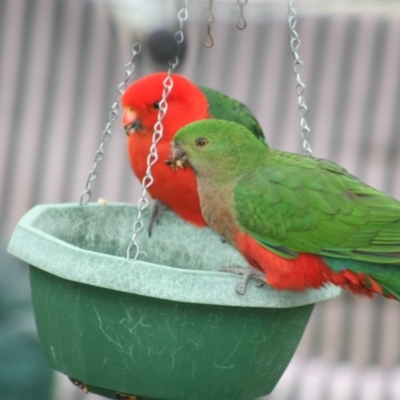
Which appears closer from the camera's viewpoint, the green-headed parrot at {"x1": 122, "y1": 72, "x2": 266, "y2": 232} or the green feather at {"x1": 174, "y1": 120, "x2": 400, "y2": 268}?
the green feather at {"x1": 174, "y1": 120, "x2": 400, "y2": 268}

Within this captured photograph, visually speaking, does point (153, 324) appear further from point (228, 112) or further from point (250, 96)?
point (250, 96)

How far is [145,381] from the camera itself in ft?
6.81

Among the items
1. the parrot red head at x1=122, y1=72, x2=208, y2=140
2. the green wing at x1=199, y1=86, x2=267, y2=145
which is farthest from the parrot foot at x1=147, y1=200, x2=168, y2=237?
the green wing at x1=199, y1=86, x2=267, y2=145

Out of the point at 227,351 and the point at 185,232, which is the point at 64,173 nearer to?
the point at 185,232

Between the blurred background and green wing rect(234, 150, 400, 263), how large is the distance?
223cm

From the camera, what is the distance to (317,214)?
92.0 inches

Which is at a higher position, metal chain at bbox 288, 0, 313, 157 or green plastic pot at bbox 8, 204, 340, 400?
metal chain at bbox 288, 0, 313, 157

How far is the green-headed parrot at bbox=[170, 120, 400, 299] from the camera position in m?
2.28

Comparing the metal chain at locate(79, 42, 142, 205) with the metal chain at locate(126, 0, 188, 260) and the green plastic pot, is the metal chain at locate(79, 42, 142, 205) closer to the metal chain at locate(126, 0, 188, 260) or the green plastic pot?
the metal chain at locate(126, 0, 188, 260)

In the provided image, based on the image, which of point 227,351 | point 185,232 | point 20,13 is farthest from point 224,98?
point 20,13

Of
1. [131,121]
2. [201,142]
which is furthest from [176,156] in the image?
[131,121]

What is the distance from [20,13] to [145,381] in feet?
12.6

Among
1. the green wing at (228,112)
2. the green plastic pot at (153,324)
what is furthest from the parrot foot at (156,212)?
the green plastic pot at (153,324)

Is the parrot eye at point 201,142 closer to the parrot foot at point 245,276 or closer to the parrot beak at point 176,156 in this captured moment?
the parrot beak at point 176,156
